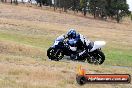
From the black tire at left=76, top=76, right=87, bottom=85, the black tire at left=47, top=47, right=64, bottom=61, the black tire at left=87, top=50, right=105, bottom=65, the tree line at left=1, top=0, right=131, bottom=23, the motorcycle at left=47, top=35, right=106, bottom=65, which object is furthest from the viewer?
the tree line at left=1, top=0, right=131, bottom=23

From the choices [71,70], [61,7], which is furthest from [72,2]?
[71,70]

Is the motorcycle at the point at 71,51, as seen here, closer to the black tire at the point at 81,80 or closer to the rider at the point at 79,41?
the rider at the point at 79,41

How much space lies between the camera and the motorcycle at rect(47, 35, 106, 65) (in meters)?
20.8

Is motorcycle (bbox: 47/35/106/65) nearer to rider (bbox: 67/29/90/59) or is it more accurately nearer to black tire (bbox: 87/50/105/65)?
black tire (bbox: 87/50/105/65)

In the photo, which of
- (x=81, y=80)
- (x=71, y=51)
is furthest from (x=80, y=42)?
(x=81, y=80)

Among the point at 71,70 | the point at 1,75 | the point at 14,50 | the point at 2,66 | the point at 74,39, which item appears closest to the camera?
the point at 1,75

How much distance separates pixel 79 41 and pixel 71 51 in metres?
0.70

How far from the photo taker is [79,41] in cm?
2066

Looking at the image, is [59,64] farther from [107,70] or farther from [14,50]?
[14,50]

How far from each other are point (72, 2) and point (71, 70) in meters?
129

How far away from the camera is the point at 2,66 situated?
1620 cm

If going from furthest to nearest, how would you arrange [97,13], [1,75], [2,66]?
[97,13] < [2,66] < [1,75]

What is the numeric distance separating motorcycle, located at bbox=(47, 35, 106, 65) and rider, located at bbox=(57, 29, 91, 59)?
0.14 m

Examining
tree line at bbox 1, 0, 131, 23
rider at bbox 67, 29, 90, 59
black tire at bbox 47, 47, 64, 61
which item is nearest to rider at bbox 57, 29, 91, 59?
rider at bbox 67, 29, 90, 59
